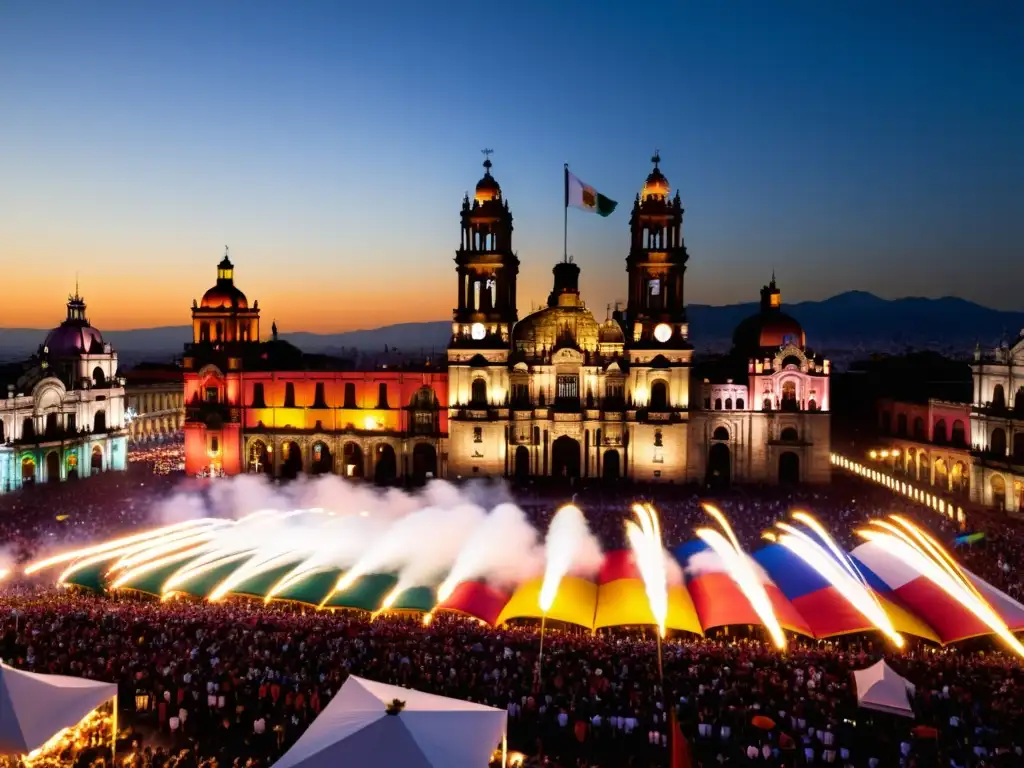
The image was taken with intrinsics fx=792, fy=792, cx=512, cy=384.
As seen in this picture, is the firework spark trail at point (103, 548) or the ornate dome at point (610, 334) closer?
the firework spark trail at point (103, 548)

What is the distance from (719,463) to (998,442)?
18.0m

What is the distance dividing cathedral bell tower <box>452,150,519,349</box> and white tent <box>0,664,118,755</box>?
42.1 metres

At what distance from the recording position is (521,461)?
193 ft

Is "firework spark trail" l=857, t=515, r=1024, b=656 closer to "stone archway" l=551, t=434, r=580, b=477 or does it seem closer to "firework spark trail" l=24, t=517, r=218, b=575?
"stone archway" l=551, t=434, r=580, b=477

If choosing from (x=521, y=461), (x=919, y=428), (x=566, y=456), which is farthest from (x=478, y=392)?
(x=919, y=428)

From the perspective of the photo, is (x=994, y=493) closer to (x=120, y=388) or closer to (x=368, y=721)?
(x=368, y=721)

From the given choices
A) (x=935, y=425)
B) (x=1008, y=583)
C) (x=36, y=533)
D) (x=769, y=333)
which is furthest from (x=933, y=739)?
(x=769, y=333)

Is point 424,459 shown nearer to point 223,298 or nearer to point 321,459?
point 321,459

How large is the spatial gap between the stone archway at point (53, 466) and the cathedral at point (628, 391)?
98.7 ft

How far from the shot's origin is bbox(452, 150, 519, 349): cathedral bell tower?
58625mm

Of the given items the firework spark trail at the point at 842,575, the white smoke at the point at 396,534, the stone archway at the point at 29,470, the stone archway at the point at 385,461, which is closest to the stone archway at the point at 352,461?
the stone archway at the point at 385,461

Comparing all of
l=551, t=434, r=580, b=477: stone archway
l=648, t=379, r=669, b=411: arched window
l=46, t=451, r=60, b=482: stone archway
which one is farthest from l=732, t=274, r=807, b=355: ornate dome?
l=46, t=451, r=60, b=482: stone archway

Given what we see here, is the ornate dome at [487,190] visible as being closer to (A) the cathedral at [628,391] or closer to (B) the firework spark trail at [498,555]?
(A) the cathedral at [628,391]

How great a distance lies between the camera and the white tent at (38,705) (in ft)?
53.5
